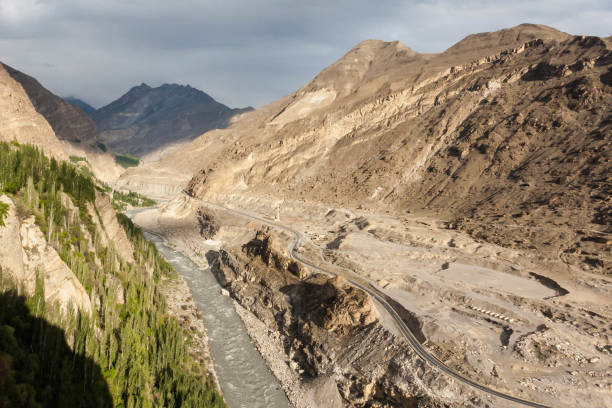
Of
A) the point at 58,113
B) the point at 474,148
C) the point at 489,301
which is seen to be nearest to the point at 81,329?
the point at 489,301

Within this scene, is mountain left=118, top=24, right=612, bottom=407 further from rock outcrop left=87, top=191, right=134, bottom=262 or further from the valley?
rock outcrop left=87, top=191, right=134, bottom=262

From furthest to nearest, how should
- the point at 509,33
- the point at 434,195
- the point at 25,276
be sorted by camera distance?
the point at 509,33 → the point at 434,195 → the point at 25,276

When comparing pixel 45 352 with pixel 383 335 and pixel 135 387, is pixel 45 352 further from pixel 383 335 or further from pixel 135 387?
pixel 383 335

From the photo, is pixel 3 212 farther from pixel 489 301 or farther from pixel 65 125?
pixel 65 125

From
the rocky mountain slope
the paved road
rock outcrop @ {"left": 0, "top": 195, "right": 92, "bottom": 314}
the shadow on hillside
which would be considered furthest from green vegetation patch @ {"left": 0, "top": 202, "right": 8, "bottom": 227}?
the rocky mountain slope

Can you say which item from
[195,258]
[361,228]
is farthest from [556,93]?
[195,258]
